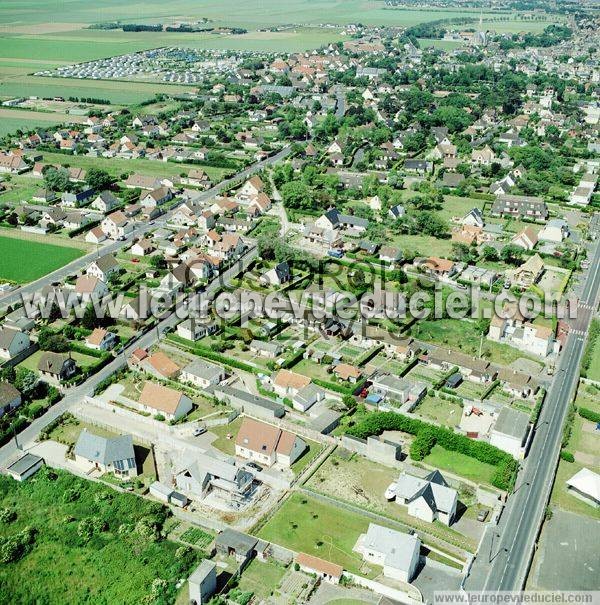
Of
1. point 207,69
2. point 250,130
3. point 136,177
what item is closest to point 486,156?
point 250,130

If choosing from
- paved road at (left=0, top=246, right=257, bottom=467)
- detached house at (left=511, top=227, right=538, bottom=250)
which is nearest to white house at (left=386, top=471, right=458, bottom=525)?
paved road at (left=0, top=246, right=257, bottom=467)

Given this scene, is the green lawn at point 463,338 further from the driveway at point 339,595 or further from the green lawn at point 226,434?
the driveway at point 339,595

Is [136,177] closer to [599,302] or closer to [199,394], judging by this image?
[199,394]

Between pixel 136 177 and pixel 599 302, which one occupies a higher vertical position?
pixel 136 177

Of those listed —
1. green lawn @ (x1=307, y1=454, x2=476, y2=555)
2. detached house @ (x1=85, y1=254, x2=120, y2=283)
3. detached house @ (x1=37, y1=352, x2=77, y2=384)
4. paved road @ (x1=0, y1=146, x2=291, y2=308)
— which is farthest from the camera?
detached house @ (x1=85, y1=254, x2=120, y2=283)

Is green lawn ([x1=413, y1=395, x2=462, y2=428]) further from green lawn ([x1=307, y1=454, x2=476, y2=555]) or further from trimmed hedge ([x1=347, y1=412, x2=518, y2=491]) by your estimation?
green lawn ([x1=307, y1=454, x2=476, y2=555])

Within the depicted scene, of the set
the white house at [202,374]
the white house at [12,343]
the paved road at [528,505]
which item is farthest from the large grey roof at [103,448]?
the paved road at [528,505]

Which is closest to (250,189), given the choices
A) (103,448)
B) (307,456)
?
(307,456)
